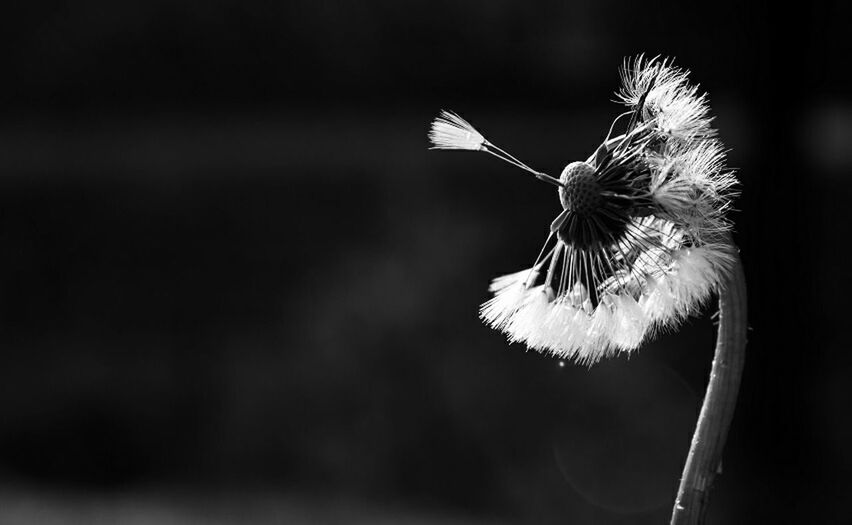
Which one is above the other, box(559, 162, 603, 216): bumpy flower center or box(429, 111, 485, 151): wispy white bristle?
box(429, 111, 485, 151): wispy white bristle

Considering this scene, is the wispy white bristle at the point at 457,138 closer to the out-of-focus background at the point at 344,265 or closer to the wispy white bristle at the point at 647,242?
the wispy white bristle at the point at 647,242

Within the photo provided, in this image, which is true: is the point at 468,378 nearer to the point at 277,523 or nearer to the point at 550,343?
the point at 277,523

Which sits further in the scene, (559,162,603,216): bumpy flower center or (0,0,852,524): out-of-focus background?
(0,0,852,524): out-of-focus background

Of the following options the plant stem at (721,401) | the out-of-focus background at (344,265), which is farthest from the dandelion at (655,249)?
the out-of-focus background at (344,265)

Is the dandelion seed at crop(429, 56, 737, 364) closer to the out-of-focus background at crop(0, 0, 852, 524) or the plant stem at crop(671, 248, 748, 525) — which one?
the plant stem at crop(671, 248, 748, 525)

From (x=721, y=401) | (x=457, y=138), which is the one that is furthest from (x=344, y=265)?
(x=721, y=401)

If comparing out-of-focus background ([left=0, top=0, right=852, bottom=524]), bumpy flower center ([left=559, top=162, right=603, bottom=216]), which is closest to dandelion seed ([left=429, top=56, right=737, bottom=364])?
bumpy flower center ([left=559, top=162, right=603, bottom=216])

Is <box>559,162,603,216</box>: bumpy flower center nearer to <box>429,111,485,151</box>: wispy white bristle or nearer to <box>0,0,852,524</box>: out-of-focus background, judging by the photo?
<box>429,111,485,151</box>: wispy white bristle

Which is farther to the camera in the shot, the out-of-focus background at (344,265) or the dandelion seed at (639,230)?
the out-of-focus background at (344,265)
